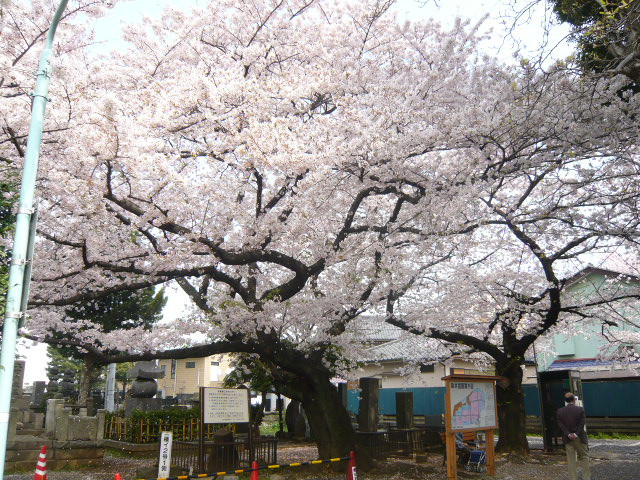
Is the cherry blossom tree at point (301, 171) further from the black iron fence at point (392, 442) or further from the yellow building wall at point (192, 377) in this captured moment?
the yellow building wall at point (192, 377)

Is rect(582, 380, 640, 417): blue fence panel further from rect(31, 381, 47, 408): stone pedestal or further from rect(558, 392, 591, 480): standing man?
rect(31, 381, 47, 408): stone pedestal

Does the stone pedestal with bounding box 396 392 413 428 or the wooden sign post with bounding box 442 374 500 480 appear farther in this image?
the stone pedestal with bounding box 396 392 413 428

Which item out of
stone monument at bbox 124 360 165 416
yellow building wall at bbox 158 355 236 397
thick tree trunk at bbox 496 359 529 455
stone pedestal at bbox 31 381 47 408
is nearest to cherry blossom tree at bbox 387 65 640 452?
thick tree trunk at bbox 496 359 529 455

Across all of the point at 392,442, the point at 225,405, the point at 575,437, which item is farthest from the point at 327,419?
the point at 575,437

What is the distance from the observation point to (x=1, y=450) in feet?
15.7

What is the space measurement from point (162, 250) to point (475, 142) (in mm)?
7056

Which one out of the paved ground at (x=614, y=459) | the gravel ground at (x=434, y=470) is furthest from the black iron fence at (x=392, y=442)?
the paved ground at (x=614, y=459)

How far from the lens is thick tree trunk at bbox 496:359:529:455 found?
16.3 meters

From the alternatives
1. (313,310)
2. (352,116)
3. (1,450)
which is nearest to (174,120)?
(352,116)

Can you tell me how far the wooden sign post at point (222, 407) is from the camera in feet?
35.9

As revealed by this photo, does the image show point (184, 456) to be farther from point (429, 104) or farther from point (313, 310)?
point (429, 104)

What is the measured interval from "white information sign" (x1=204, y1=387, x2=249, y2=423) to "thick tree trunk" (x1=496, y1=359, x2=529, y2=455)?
27.6ft

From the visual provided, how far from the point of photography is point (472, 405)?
12.4m

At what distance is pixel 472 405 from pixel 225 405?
5.70m
